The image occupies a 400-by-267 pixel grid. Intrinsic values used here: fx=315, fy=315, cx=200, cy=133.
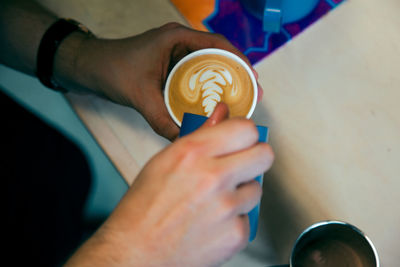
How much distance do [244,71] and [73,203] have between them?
0.67 meters

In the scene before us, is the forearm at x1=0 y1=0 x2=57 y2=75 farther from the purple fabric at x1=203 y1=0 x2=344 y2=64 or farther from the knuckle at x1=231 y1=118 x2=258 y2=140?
the knuckle at x1=231 y1=118 x2=258 y2=140

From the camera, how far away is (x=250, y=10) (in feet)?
2.32

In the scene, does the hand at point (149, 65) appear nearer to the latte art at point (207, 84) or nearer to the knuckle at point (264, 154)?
the latte art at point (207, 84)

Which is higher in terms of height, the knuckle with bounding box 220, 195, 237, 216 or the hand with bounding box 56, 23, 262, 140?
the hand with bounding box 56, 23, 262, 140

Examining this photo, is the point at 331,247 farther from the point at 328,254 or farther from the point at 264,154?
the point at 264,154

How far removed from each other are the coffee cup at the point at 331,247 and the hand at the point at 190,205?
17cm

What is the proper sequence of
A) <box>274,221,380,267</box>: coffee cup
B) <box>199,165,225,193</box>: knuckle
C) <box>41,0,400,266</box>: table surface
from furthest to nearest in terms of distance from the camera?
<box>41,0,400,266</box>: table surface, <box>274,221,380,267</box>: coffee cup, <box>199,165,225,193</box>: knuckle

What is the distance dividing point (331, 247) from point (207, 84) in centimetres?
35

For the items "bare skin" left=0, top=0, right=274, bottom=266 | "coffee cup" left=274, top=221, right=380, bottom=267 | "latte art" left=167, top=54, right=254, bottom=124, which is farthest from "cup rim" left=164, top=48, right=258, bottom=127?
"coffee cup" left=274, top=221, right=380, bottom=267

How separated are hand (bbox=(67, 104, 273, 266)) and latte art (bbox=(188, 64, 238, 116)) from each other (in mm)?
166

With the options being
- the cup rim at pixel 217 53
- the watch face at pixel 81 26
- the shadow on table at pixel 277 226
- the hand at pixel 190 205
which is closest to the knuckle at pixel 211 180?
the hand at pixel 190 205

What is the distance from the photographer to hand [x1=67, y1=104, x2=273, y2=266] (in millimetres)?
376

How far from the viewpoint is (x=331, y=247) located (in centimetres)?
54

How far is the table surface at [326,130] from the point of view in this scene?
0.60 metres
